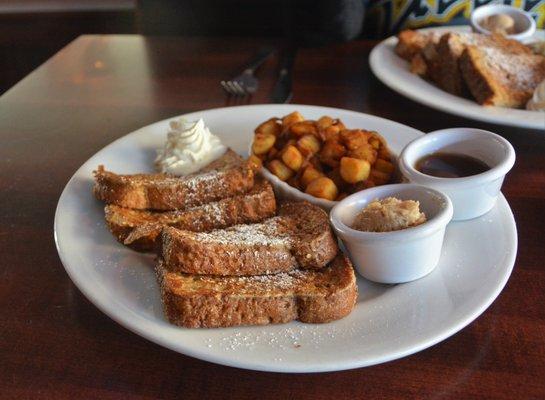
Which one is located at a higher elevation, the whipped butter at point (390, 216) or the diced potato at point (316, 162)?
the whipped butter at point (390, 216)

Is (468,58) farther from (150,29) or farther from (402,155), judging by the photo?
(150,29)

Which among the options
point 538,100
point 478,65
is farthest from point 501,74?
point 538,100

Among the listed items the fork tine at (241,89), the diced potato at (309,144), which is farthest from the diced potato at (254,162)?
the fork tine at (241,89)

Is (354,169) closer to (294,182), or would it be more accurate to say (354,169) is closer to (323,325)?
(294,182)

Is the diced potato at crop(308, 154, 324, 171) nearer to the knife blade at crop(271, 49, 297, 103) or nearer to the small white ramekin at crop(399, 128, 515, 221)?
the small white ramekin at crop(399, 128, 515, 221)

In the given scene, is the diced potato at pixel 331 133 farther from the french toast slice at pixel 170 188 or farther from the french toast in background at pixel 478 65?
the french toast in background at pixel 478 65
